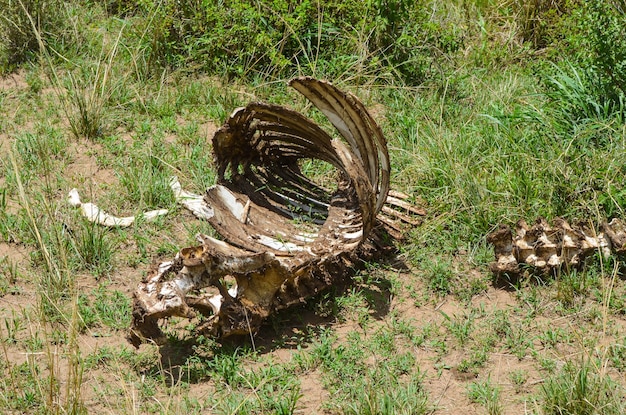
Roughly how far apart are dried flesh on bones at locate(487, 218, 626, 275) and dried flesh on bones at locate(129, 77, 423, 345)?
73 cm

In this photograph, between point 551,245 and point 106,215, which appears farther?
point 106,215

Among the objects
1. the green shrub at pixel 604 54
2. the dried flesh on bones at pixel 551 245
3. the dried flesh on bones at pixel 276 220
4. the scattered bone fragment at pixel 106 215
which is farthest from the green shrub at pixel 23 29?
the dried flesh on bones at pixel 551 245

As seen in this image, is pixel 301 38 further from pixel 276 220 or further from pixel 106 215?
pixel 106 215

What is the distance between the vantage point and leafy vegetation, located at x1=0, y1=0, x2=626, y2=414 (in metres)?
4.36

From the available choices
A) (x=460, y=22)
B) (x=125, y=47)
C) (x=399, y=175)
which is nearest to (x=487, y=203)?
(x=399, y=175)

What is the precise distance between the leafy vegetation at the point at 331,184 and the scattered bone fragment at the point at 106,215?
0.19 ft

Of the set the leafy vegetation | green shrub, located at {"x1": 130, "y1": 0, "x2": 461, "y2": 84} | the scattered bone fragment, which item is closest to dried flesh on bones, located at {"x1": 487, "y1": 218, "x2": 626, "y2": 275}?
the leafy vegetation

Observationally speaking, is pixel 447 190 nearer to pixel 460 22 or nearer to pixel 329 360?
pixel 329 360

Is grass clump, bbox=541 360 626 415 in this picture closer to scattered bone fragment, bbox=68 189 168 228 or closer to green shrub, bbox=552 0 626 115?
green shrub, bbox=552 0 626 115

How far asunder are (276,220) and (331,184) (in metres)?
0.72

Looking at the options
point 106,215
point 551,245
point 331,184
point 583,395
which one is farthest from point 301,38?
point 583,395

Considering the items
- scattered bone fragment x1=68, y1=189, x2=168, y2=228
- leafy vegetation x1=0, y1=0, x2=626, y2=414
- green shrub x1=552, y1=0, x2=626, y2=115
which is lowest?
scattered bone fragment x1=68, y1=189, x2=168, y2=228

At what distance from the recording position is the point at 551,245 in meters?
5.06

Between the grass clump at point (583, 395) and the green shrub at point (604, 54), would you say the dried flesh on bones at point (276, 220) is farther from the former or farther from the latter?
the green shrub at point (604, 54)
